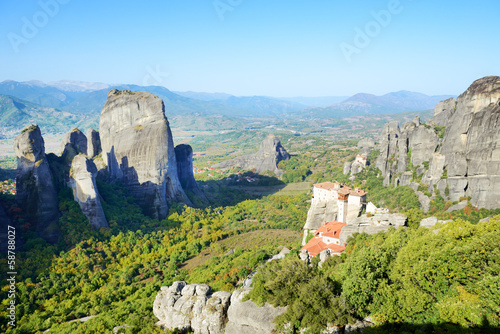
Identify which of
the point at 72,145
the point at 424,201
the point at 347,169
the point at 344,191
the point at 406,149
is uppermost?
the point at 406,149

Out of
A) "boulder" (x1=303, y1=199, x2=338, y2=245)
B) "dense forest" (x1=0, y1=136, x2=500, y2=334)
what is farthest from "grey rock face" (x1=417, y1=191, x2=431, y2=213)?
"boulder" (x1=303, y1=199, x2=338, y2=245)

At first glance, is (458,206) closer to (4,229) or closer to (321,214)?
(321,214)

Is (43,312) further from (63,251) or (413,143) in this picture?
(413,143)

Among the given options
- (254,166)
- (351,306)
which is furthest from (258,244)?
(254,166)

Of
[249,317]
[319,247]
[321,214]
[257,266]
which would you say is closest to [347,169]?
[321,214]

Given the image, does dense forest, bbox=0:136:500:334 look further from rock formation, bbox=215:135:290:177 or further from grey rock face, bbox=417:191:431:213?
rock formation, bbox=215:135:290:177

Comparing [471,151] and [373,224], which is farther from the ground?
[471,151]
